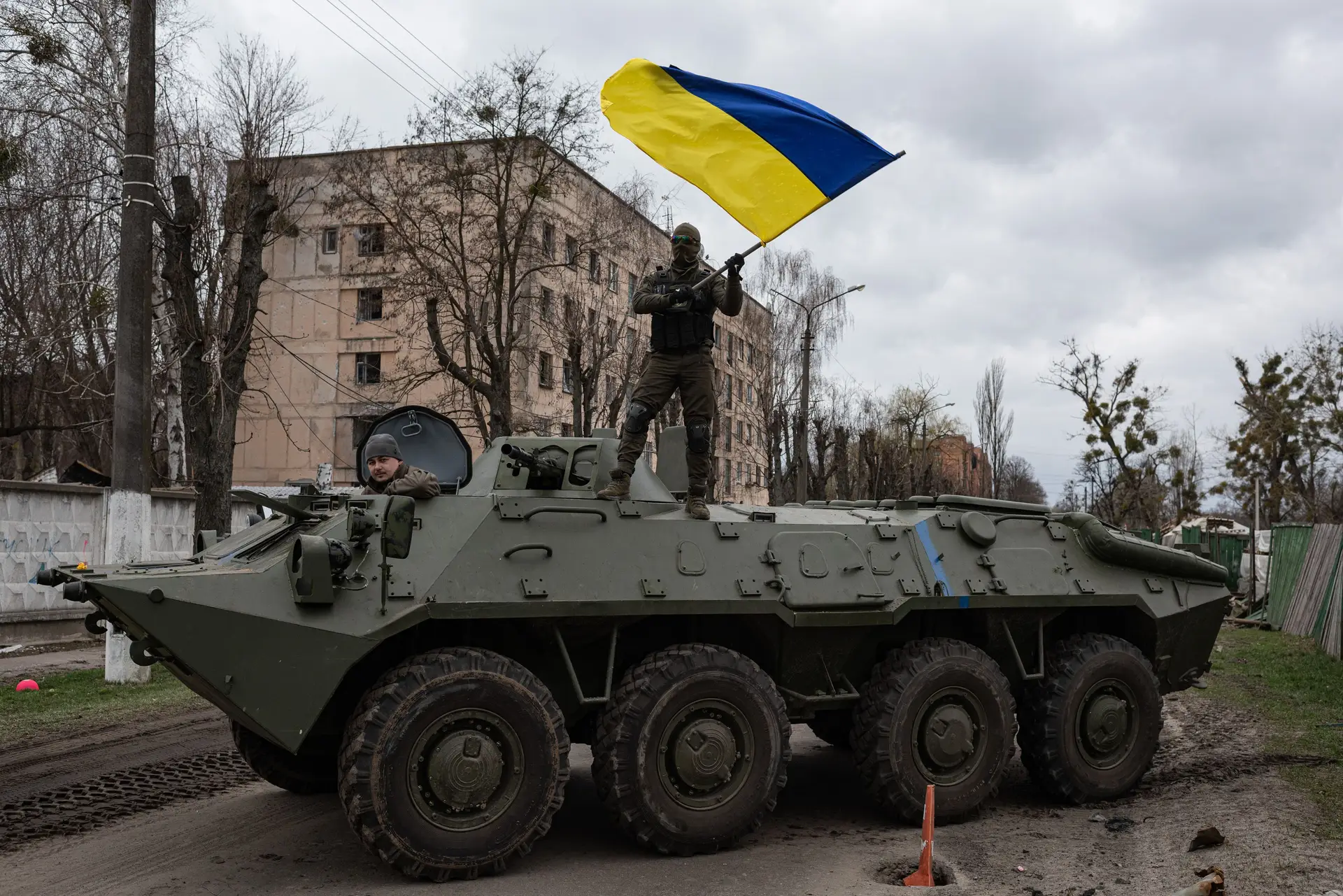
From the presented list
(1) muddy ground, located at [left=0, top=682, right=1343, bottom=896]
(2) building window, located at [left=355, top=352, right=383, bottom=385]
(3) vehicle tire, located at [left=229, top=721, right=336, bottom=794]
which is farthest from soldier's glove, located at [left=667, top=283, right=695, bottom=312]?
(2) building window, located at [left=355, top=352, right=383, bottom=385]

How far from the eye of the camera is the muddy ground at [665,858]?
5.99m

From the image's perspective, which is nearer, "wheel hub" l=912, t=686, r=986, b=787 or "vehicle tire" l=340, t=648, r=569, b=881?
"vehicle tire" l=340, t=648, r=569, b=881

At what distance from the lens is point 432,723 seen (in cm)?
596

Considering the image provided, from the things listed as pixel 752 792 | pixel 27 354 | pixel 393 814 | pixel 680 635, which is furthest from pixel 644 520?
pixel 27 354

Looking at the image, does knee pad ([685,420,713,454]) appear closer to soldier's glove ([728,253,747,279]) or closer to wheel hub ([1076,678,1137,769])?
soldier's glove ([728,253,747,279])

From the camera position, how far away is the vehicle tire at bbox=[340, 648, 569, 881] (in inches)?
228

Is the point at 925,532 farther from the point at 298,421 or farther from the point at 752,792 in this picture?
the point at 298,421

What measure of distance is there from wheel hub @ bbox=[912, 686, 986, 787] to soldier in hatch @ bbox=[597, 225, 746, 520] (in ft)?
6.52

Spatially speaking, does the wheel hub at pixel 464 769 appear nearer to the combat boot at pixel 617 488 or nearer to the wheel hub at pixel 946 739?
the combat boot at pixel 617 488

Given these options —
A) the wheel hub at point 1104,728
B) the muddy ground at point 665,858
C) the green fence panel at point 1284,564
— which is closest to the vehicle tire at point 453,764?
the muddy ground at point 665,858

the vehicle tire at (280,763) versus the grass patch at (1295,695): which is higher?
the vehicle tire at (280,763)

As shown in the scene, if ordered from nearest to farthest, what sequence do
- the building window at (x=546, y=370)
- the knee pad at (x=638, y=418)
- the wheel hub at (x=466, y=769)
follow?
the wheel hub at (x=466, y=769), the knee pad at (x=638, y=418), the building window at (x=546, y=370)

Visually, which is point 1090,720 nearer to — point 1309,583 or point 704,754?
point 704,754

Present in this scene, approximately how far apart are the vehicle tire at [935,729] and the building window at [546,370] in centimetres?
1816
